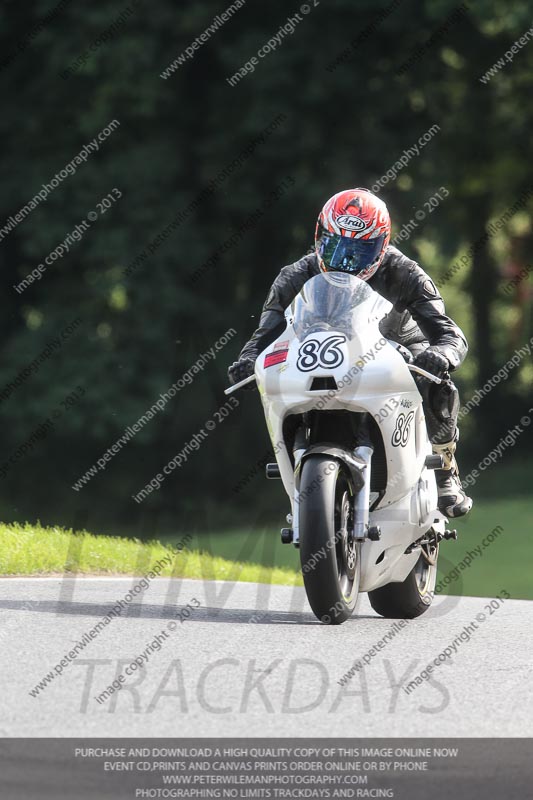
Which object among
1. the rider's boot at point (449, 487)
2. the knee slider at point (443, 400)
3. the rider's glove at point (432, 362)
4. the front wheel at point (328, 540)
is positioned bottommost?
the front wheel at point (328, 540)

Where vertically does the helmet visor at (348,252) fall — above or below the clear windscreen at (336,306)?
above

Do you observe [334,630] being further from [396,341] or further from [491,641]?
[396,341]

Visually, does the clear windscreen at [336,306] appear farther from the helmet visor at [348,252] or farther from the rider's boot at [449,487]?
the rider's boot at [449,487]

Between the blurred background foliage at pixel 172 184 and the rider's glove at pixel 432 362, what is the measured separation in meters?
15.2

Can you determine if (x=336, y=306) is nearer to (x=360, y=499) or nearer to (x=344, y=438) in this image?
(x=344, y=438)

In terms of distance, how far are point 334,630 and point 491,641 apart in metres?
0.87

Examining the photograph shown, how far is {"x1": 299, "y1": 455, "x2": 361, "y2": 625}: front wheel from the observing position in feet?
20.4

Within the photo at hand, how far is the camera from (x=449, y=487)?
756 centimetres

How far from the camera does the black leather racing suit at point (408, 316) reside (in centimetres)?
714

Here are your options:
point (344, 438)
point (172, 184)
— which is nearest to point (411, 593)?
point (344, 438)

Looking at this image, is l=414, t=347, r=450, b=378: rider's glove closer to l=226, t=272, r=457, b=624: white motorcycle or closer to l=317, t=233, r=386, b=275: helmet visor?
l=226, t=272, r=457, b=624: white motorcycle

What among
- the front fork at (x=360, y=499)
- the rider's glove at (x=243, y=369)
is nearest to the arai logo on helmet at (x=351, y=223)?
the rider's glove at (x=243, y=369)

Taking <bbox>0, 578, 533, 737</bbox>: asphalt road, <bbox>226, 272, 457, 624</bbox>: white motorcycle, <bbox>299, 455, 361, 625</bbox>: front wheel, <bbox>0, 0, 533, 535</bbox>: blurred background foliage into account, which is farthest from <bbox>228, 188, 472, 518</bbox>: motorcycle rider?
<bbox>0, 0, 533, 535</bbox>: blurred background foliage

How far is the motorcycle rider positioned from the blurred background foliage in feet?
48.0
